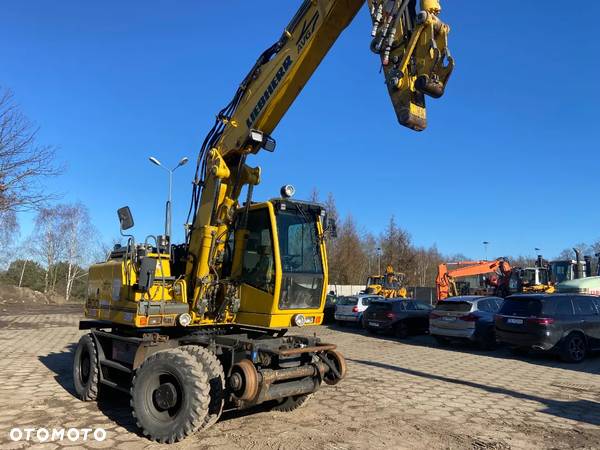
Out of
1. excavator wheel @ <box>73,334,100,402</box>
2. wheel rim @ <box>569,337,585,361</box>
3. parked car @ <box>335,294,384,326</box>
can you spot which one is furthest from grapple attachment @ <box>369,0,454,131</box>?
parked car @ <box>335,294,384,326</box>

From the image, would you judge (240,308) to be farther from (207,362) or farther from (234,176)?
(234,176)

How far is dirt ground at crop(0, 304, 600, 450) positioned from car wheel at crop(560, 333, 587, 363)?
623mm

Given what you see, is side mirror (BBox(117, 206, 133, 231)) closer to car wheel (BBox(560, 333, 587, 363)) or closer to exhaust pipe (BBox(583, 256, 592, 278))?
car wheel (BBox(560, 333, 587, 363))

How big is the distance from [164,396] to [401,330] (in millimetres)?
13349

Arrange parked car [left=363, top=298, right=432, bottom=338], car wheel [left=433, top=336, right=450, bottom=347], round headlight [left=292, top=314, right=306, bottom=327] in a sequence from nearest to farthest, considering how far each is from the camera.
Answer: round headlight [left=292, top=314, right=306, bottom=327], car wheel [left=433, top=336, right=450, bottom=347], parked car [left=363, top=298, right=432, bottom=338]

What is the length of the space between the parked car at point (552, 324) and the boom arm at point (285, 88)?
8.96 m

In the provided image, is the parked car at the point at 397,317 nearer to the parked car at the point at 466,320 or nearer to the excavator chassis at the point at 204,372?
the parked car at the point at 466,320

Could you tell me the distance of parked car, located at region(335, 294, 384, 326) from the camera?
836 inches

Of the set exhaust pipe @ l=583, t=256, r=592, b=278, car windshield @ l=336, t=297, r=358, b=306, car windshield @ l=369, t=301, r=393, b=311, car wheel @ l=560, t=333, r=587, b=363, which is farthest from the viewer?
exhaust pipe @ l=583, t=256, r=592, b=278

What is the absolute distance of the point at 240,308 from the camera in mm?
7156

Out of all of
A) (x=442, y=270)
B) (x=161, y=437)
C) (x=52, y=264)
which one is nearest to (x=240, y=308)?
(x=161, y=437)

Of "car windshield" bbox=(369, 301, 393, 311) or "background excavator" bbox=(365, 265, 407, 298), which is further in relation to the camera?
"background excavator" bbox=(365, 265, 407, 298)

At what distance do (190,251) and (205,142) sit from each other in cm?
208

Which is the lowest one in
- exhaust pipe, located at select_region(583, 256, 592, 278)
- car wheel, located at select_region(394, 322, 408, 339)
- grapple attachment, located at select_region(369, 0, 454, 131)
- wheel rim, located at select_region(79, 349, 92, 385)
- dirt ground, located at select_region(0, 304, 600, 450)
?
dirt ground, located at select_region(0, 304, 600, 450)
